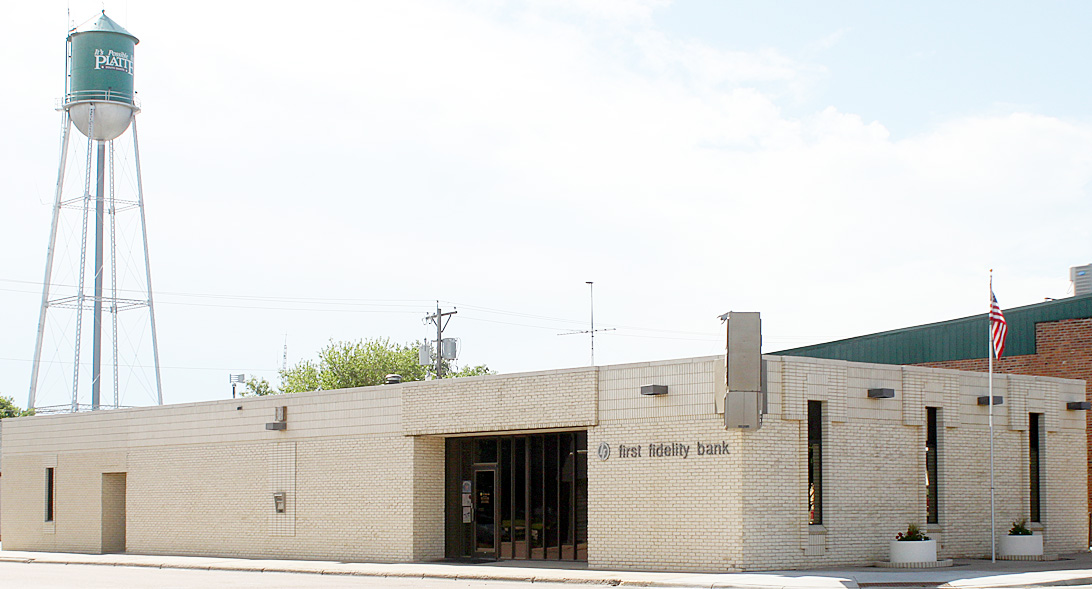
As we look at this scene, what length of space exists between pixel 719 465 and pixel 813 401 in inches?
102

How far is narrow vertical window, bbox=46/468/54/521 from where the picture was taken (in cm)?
4075

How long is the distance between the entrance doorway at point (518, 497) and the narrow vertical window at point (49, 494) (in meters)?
17.2

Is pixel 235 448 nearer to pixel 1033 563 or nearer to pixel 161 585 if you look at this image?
pixel 161 585

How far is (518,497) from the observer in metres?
29.1

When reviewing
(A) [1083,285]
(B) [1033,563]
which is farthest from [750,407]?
(A) [1083,285]

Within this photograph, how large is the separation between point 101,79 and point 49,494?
82.8 ft

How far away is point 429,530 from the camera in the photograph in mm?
30219

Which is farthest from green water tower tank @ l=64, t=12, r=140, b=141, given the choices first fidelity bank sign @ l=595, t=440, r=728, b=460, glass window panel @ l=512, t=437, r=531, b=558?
first fidelity bank sign @ l=595, t=440, r=728, b=460

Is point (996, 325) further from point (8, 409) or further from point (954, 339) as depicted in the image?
point (8, 409)

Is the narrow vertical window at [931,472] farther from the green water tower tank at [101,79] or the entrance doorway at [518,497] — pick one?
the green water tower tank at [101,79]

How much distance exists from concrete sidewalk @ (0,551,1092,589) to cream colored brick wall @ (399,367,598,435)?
3.20 meters

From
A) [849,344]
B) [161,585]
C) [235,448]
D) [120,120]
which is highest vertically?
[120,120]

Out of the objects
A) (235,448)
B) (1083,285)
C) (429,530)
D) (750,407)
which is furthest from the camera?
(1083,285)

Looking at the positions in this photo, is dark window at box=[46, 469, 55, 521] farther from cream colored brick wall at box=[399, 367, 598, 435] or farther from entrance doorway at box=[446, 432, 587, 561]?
entrance doorway at box=[446, 432, 587, 561]
